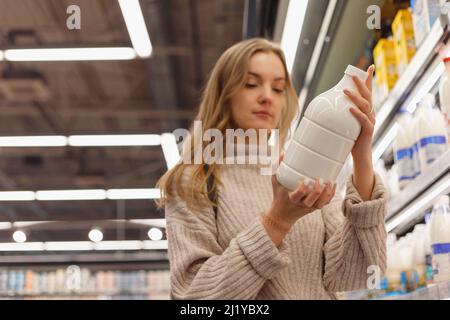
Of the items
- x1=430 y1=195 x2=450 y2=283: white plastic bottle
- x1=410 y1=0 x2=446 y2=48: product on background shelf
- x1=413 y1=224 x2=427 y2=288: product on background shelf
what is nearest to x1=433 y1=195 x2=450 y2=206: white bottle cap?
x1=430 y1=195 x2=450 y2=283: white plastic bottle

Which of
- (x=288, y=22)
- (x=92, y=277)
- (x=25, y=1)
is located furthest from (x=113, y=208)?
(x=288, y=22)

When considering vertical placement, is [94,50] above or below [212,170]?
above

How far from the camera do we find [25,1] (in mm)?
4227

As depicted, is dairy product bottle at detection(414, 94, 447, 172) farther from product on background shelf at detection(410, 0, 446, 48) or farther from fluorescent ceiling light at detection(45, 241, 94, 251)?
fluorescent ceiling light at detection(45, 241, 94, 251)

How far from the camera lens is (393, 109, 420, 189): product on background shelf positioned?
2022 millimetres

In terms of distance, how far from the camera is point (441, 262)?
1688 millimetres

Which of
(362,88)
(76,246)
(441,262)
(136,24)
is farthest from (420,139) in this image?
(76,246)

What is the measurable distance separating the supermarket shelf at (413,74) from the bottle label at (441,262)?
1.78 ft

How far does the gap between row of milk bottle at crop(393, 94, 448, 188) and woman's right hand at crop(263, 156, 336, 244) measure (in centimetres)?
101

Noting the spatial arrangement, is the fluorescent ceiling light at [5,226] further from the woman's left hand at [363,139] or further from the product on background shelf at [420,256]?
the woman's left hand at [363,139]

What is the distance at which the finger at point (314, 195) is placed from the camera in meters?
0.88

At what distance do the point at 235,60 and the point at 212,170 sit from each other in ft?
0.71

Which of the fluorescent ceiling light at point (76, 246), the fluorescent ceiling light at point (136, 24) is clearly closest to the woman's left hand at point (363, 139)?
the fluorescent ceiling light at point (136, 24)
